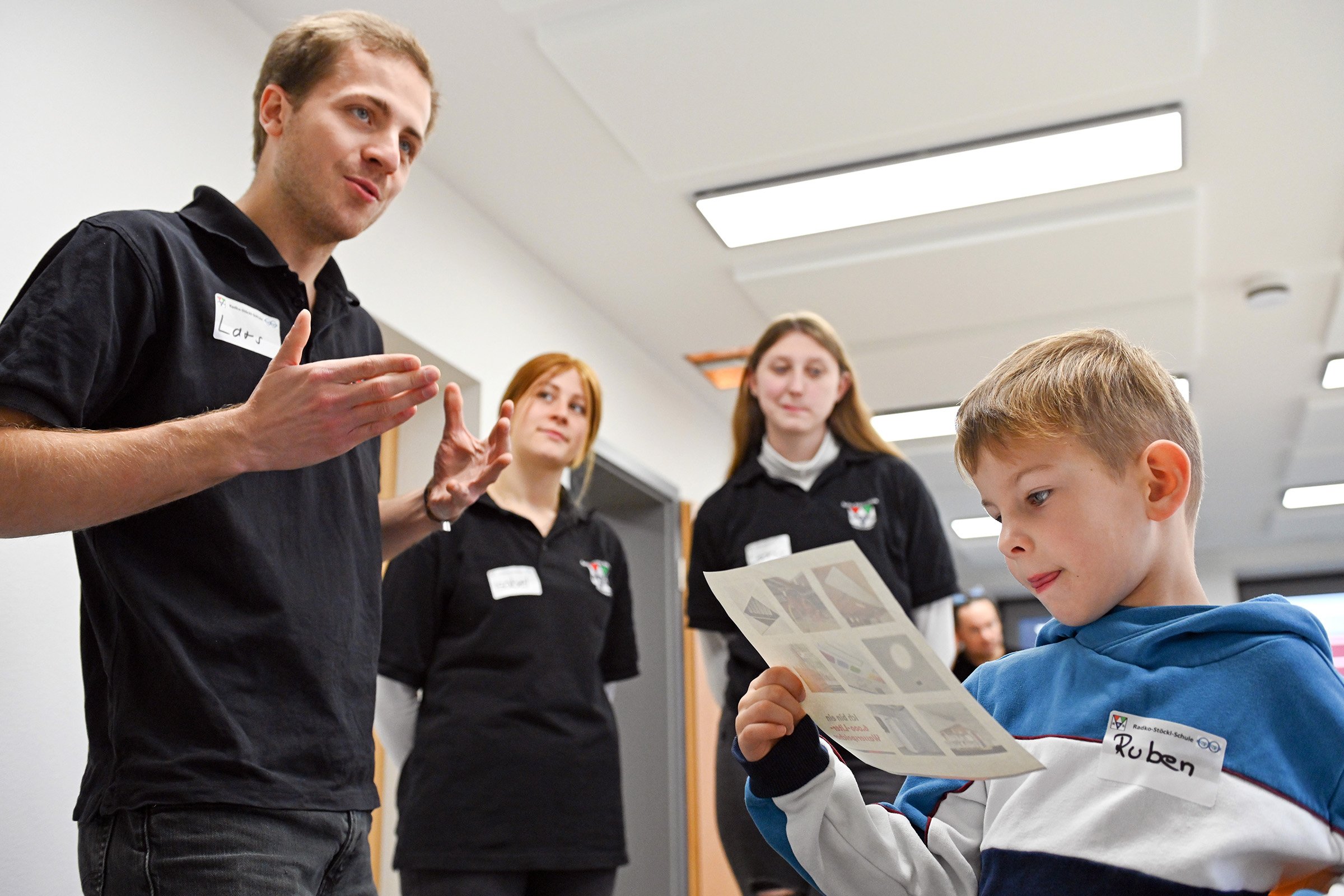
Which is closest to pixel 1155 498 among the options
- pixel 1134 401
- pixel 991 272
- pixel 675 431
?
pixel 1134 401

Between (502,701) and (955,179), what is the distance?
89.2 inches

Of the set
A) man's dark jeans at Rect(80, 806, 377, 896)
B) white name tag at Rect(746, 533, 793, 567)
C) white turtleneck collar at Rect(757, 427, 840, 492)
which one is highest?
white turtleneck collar at Rect(757, 427, 840, 492)

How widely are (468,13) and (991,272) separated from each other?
91.2 inches

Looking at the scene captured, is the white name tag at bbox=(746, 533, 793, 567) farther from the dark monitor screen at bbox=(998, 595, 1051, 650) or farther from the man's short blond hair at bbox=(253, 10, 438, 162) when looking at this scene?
the dark monitor screen at bbox=(998, 595, 1051, 650)

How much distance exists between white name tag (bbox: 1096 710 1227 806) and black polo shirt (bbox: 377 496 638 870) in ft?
4.48

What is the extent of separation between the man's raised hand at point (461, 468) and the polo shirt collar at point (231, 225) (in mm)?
357

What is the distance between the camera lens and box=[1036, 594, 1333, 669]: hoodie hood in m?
0.97

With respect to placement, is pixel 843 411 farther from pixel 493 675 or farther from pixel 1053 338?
pixel 1053 338

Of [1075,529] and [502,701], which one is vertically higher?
[1075,529]

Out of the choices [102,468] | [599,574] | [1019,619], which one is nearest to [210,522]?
[102,468]

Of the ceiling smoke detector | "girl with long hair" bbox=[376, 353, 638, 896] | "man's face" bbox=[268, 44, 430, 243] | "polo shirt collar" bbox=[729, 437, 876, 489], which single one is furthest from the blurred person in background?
"man's face" bbox=[268, 44, 430, 243]

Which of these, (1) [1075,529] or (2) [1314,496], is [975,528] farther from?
(1) [1075,529]

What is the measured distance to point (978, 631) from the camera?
5.09 m

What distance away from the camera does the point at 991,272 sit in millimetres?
4102
